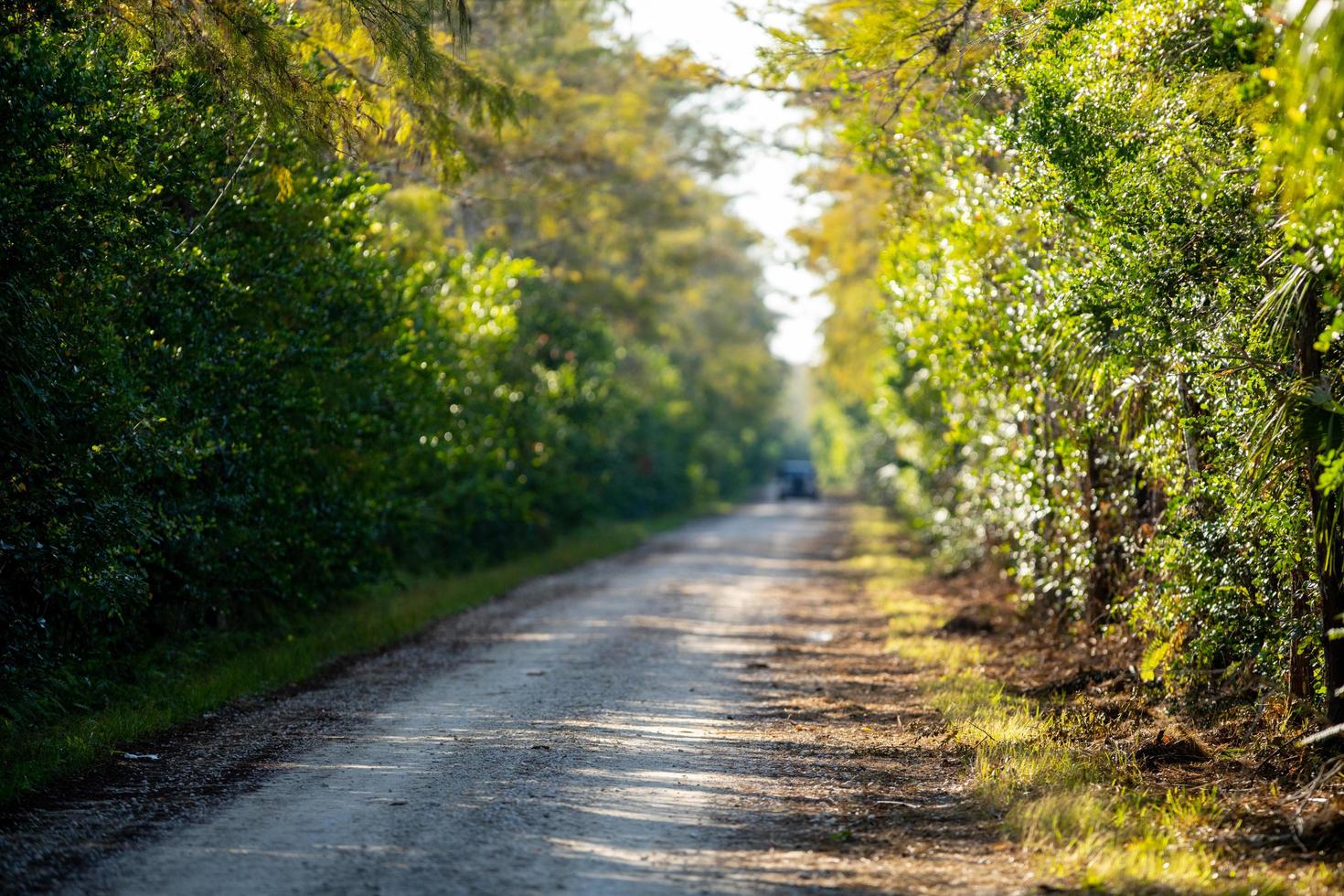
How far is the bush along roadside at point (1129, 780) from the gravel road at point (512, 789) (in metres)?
1.47

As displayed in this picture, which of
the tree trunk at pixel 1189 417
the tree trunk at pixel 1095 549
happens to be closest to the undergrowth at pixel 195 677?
the tree trunk at pixel 1095 549

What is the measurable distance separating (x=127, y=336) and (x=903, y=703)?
7098mm

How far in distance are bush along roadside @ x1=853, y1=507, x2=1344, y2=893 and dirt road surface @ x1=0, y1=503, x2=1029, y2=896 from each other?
13.4 inches

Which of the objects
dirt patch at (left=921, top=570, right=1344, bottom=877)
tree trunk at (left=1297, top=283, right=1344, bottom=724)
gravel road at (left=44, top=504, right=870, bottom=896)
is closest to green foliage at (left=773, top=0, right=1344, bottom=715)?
tree trunk at (left=1297, top=283, right=1344, bottom=724)

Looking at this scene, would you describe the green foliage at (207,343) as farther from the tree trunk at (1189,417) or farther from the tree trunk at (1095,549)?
the tree trunk at (1095,549)

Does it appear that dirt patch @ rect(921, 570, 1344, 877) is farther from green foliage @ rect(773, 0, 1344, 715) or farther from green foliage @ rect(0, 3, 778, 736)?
green foliage @ rect(0, 3, 778, 736)

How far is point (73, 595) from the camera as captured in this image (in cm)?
895

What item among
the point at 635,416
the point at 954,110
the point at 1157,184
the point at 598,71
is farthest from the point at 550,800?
the point at 635,416

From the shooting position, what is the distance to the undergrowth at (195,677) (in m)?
8.37

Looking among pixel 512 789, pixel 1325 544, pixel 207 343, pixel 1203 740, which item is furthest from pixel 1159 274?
pixel 207 343

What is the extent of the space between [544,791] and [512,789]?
196 millimetres

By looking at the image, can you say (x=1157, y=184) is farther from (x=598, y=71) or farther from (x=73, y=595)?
Result: (x=598, y=71)

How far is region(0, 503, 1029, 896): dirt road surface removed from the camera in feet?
19.9

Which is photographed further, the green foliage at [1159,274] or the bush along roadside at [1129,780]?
the green foliage at [1159,274]
